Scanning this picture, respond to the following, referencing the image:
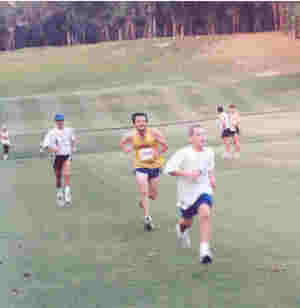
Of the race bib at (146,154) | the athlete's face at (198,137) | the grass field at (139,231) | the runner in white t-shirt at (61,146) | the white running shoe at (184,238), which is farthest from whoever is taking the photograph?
the runner in white t-shirt at (61,146)

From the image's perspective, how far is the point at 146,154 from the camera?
1228 centimetres

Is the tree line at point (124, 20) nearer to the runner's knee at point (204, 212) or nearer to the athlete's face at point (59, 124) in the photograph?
the athlete's face at point (59, 124)

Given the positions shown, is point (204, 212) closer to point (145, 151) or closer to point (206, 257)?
point (206, 257)

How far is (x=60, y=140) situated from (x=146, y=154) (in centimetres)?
407

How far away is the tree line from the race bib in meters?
73.8

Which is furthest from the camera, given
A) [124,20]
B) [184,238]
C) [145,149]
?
[124,20]

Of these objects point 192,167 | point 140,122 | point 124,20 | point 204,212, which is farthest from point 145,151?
point 124,20

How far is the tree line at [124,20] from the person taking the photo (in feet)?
316

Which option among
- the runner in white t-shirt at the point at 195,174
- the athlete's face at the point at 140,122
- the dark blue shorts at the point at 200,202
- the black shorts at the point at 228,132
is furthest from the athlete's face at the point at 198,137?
the black shorts at the point at 228,132

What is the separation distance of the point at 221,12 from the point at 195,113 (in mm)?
48065

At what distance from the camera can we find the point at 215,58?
76875 millimetres

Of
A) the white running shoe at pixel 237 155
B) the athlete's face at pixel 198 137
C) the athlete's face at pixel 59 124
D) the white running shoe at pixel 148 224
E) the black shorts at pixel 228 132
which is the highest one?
the athlete's face at pixel 198 137

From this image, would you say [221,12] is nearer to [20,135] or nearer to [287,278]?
[20,135]

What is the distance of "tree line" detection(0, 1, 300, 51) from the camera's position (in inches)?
3797
